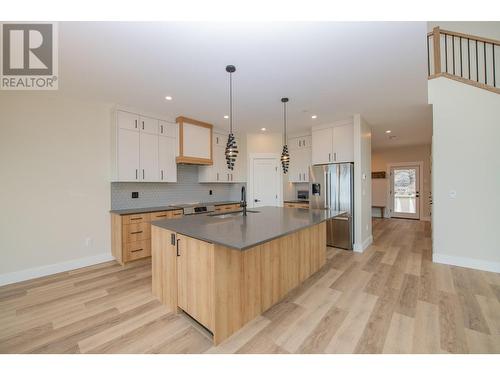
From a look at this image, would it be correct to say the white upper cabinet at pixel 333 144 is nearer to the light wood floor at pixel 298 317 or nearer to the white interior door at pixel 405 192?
the light wood floor at pixel 298 317

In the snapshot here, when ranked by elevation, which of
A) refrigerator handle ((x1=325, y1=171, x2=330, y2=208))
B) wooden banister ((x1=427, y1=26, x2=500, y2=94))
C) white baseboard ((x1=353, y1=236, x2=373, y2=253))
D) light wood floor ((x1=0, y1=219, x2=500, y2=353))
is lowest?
light wood floor ((x1=0, y1=219, x2=500, y2=353))

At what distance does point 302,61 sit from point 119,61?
1.98m

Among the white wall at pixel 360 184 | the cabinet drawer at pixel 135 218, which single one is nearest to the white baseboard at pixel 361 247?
the white wall at pixel 360 184

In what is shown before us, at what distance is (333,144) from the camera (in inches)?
173

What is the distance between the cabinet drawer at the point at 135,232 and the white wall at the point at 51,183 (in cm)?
57

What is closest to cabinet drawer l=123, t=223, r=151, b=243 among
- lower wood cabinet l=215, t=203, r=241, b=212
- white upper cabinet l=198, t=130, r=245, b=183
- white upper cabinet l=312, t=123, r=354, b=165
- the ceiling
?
lower wood cabinet l=215, t=203, r=241, b=212

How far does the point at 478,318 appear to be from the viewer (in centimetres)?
196

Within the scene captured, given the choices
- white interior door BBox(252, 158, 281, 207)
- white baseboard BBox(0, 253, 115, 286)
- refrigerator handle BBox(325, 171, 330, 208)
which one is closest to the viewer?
white baseboard BBox(0, 253, 115, 286)

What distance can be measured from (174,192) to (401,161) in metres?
8.02

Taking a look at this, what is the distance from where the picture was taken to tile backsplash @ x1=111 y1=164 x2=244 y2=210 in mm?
3770

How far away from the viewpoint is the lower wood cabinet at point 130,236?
3.29 metres

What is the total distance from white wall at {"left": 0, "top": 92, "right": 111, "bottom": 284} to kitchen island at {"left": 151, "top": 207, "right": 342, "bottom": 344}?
1875mm

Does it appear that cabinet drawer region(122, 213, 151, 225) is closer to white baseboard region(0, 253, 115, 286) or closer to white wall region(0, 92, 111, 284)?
white wall region(0, 92, 111, 284)
